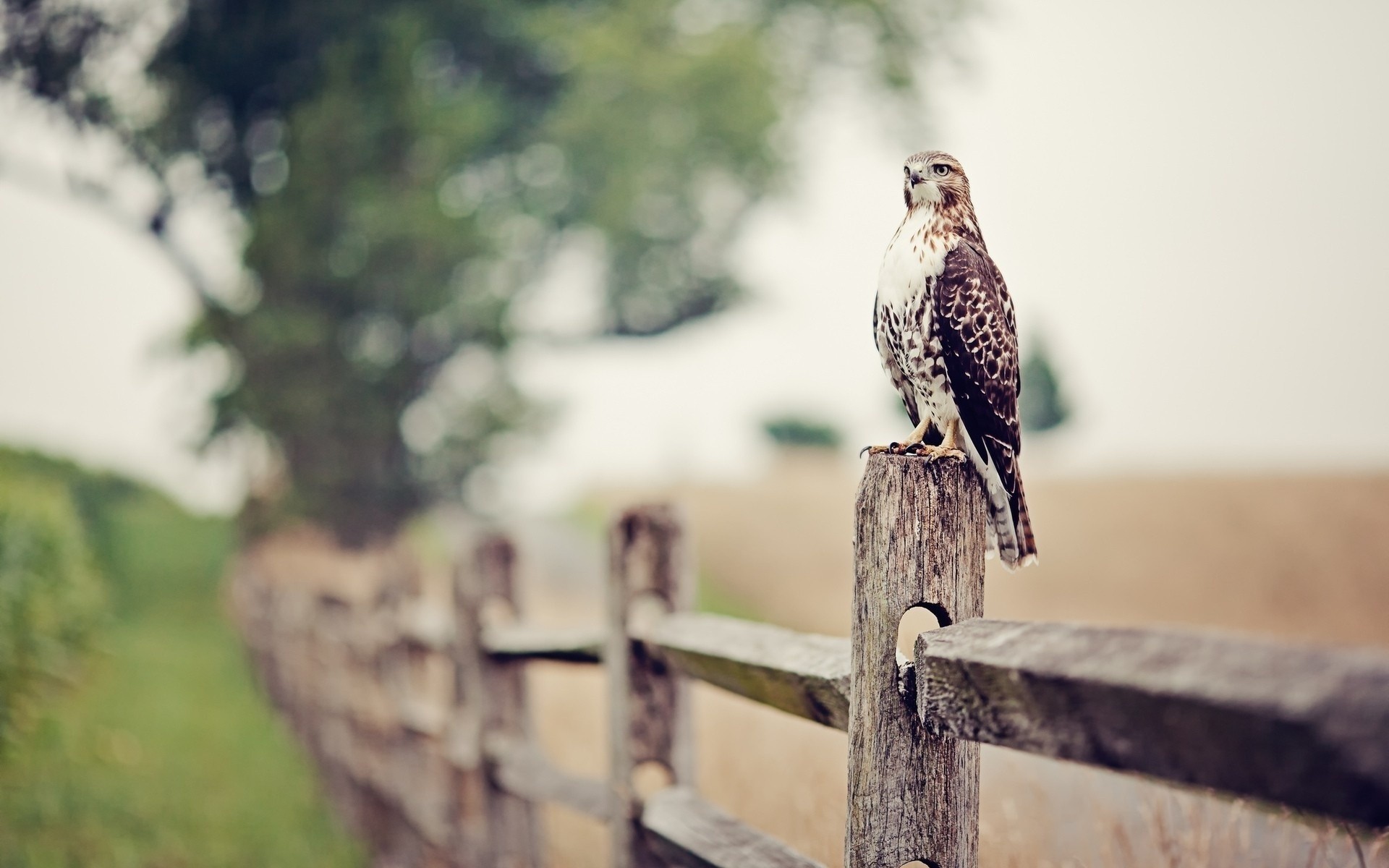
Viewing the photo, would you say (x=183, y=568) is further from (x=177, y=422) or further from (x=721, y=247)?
(x=721, y=247)

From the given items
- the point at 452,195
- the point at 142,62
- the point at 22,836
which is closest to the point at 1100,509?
the point at 452,195

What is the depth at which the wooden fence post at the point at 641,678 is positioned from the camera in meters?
2.97

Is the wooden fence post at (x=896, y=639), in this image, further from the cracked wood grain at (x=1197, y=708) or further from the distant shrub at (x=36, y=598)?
the distant shrub at (x=36, y=598)

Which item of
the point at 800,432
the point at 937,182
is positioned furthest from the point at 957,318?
the point at 800,432

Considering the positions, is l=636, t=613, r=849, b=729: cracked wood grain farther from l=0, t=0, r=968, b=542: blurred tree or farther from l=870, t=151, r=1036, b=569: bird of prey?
l=0, t=0, r=968, b=542: blurred tree

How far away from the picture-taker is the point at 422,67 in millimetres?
14133

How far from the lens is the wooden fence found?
1.04m

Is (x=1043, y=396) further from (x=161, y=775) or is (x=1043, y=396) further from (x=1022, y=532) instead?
(x=1022, y=532)

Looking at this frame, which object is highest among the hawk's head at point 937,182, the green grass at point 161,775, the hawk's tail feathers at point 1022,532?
the hawk's head at point 937,182

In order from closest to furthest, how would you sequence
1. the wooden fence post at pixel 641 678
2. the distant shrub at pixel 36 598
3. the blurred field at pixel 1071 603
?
the blurred field at pixel 1071 603, the wooden fence post at pixel 641 678, the distant shrub at pixel 36 598

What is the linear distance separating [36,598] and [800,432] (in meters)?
15.6

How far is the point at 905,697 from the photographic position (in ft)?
5.65

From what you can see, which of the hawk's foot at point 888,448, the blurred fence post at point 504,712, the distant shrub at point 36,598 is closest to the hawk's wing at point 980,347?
the hawk's foot at point 888,448

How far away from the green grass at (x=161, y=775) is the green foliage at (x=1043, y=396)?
12.2m
